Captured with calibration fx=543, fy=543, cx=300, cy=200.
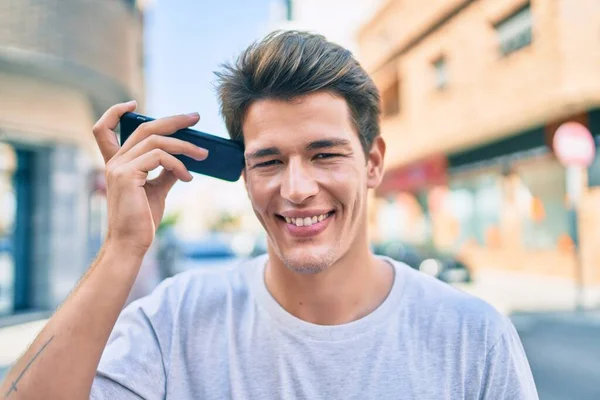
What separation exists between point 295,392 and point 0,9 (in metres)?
8.58

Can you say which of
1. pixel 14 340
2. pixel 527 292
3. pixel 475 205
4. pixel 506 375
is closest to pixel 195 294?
pixel 506 375

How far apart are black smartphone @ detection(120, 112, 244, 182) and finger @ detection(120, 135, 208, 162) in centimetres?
6

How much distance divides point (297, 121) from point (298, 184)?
17cm

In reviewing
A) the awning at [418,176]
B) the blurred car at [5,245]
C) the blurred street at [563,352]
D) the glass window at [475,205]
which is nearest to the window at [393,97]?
the awning at [418,176]

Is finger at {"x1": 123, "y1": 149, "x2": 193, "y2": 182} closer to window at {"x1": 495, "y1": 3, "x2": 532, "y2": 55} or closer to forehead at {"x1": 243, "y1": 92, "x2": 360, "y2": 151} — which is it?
forehead at {"x1": 243, "y1": 92, "x2": 360, "y2": 151}

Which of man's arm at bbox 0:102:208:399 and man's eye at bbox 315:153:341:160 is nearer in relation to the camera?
man's arm at bbox 0:102:208:399

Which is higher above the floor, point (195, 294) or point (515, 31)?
point (515, 31)

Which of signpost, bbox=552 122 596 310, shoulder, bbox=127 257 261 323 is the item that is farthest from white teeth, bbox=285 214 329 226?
signpost, bbox=552 122 596 310

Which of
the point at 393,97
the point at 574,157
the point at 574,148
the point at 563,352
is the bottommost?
the point at 563,352

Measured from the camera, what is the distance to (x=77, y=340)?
1.21 m

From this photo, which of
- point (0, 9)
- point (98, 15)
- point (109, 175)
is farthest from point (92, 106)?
point (109, 175)

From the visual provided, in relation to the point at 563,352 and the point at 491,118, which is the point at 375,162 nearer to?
the point at 563,352

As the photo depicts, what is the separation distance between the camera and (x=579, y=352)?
731cm

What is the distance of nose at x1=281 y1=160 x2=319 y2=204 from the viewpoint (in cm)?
145
